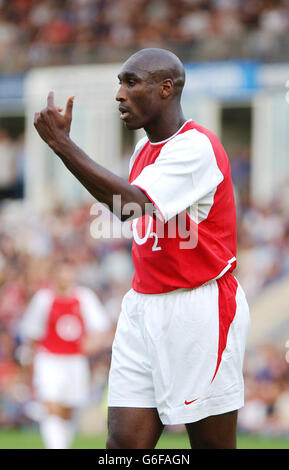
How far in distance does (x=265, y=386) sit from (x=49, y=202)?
7.34 m

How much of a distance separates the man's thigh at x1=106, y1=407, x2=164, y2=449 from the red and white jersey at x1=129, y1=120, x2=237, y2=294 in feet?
1.92

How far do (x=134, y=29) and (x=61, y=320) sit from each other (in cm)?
1016

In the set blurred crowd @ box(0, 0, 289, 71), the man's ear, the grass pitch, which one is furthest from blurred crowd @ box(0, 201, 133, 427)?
the man's ear

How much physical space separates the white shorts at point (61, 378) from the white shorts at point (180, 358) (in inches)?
212

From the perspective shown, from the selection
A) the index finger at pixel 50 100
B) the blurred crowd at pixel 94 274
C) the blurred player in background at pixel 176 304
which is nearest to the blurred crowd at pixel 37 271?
the blurred crowd at pixel 94 274

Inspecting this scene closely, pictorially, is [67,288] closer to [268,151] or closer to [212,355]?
[212,355]

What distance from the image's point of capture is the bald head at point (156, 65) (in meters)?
4.38

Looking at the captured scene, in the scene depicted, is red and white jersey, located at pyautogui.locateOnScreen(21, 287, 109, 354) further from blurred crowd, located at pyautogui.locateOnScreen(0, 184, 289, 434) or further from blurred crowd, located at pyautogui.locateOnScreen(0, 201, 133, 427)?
blurred crowd, located at pyautogui.locateOnScreen(0, 184, 289, 434)

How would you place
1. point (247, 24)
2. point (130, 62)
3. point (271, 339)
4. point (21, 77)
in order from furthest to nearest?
point (21, 77) → point (247, 24) → point (271, 339) → point (130, 62)

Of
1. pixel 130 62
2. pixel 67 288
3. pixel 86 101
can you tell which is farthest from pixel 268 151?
pixel 130 62

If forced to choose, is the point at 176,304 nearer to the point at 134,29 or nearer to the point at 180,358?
the point at 180,358

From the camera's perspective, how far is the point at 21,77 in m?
19.0

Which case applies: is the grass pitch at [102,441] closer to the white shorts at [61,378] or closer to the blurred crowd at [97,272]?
the blurred crowd at [97,272]

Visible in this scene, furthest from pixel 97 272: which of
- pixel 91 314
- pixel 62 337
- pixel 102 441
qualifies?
pixel 91 314
